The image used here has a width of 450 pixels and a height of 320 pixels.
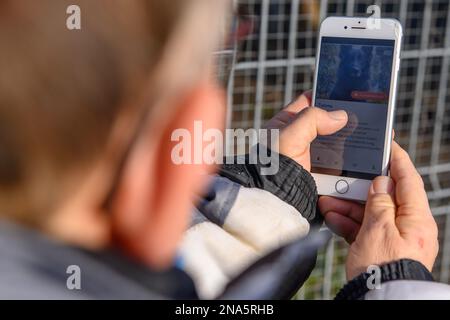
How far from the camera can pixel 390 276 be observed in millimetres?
1040

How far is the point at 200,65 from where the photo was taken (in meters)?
0.59

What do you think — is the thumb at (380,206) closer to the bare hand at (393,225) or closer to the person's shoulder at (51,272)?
the bare hand at (393,225)

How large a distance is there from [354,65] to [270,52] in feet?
4.57

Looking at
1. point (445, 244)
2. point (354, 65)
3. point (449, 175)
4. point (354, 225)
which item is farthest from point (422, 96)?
point (354, 225)

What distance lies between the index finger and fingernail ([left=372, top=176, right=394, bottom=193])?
11mm

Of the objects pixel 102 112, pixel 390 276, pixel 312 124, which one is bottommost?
pixel 390 276

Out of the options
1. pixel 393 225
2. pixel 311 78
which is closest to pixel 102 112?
pixel 393 225

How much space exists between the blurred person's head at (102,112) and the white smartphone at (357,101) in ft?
2.93

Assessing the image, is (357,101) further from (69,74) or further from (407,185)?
(69,74)

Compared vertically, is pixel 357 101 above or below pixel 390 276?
above

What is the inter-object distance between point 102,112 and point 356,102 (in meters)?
1.05

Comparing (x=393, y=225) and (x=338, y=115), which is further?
(x=338, y=115)

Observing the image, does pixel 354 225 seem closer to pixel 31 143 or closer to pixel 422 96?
pixel 31 143

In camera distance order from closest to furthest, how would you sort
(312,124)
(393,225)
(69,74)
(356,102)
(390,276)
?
(69,74) < (390,276) < (393,225) < (312,124) < (356,102)
